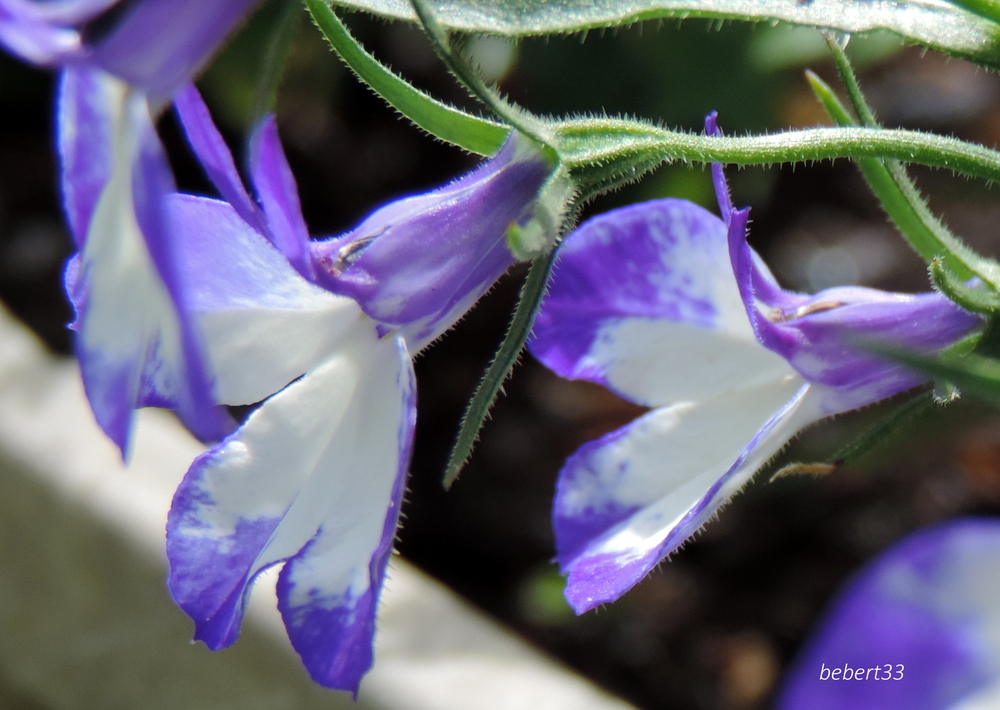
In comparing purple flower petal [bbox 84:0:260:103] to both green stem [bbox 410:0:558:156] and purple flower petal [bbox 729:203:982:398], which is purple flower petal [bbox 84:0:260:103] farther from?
purple flower petal [bbox 729:203:982:398]

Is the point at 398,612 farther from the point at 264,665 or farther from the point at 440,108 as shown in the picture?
the point at 440,108

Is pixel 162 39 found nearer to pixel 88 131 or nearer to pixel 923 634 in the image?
pixel 88 131

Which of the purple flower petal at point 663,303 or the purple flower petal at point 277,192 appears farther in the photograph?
the purple flower petal at point 663,303

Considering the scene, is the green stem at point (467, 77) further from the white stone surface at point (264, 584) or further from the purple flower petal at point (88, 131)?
the white stone surface at point (264, 584)

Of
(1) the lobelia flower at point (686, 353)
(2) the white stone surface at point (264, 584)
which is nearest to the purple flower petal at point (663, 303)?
(1) the lobelia flower at point (686, 353)

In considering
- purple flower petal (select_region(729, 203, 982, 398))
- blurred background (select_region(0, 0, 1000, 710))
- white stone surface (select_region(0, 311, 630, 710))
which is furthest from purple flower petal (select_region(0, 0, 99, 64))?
blurred background (select_region(0, 0, 1000, 710))

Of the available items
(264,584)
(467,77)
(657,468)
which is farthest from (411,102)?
(264,584)

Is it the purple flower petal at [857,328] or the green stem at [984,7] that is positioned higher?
the green stem at [984,7]
